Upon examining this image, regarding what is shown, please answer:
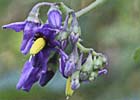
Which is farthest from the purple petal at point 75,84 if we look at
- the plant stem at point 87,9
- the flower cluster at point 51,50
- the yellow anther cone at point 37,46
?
the plant stem at point 87,9

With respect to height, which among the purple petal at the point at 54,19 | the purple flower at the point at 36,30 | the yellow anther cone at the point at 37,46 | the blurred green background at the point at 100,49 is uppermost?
the purple petal at the point at 54,19

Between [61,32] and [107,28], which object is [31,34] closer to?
[61,32]

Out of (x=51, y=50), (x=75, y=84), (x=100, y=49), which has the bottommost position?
(x=100, y=49)

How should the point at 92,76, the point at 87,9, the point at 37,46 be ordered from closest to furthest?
the point at 37,46, the point at 92,76, the point at 87,9

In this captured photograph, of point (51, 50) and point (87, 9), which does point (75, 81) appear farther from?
point (87, 9)

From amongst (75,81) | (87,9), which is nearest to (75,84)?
(75,81)

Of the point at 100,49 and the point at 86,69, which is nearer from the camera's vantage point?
the point at 86,69

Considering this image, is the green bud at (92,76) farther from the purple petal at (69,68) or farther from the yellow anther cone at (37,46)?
the yellow anther cone at (37,46)
